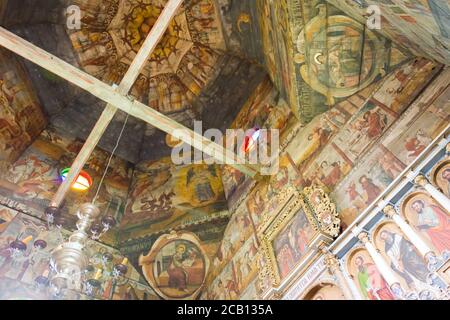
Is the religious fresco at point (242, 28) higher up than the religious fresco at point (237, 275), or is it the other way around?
the religious fresco at point (242, 28)

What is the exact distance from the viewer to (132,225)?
10.8m

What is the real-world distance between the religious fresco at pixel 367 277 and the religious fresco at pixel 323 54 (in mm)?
3546

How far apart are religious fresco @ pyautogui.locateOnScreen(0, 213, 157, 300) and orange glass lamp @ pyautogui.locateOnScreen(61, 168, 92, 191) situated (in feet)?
5.77

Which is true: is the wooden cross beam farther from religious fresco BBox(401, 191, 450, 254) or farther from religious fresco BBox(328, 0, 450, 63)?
religious fresco BBox(401, 191, 450, 254)

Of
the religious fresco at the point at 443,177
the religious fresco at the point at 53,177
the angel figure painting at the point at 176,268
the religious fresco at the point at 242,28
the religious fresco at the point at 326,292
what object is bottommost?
the religious fresco at the point at 326,292

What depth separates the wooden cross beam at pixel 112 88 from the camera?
777 centimetres

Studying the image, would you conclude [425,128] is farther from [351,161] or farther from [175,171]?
[175,171]

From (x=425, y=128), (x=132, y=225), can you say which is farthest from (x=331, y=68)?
(x=132, y=225)

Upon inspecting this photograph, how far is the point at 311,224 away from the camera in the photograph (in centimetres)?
664

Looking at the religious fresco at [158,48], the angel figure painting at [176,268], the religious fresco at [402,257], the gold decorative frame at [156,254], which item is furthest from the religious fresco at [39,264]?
the religious fresco at [158,48]

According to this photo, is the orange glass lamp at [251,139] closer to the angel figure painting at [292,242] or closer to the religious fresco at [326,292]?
the angel figure painting at [292,242]

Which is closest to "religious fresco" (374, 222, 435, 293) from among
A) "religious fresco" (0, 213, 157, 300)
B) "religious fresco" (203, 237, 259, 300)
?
"religious fresco" (203, 237, 259, 300)

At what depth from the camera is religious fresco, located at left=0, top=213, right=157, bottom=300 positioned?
312 inches
